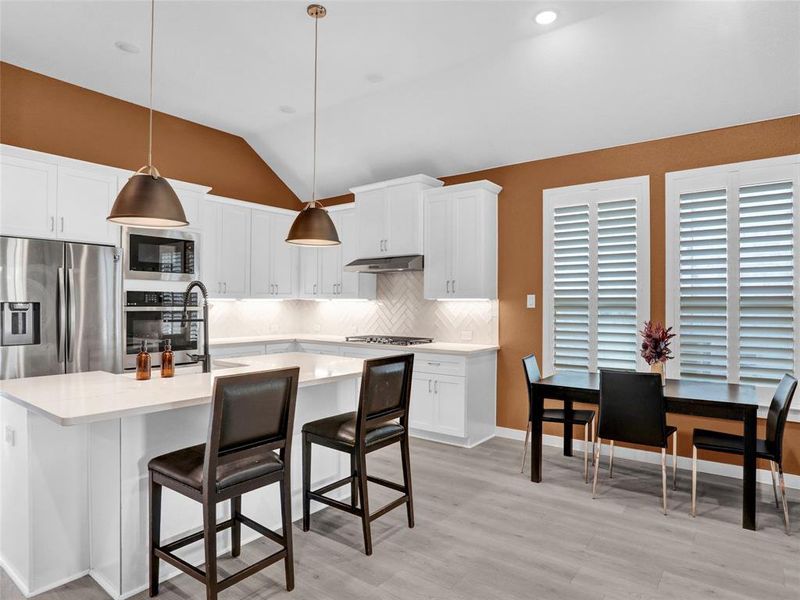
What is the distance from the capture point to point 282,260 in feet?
20.4

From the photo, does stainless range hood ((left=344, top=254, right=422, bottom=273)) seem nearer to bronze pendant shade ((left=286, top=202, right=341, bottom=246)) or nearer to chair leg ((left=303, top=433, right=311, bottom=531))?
bronze pendant shade ((left=286, top=202, right=341, bottom=246))

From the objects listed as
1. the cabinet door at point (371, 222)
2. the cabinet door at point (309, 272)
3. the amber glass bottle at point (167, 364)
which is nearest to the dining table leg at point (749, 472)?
the amber glass bottle at point (167, 364)

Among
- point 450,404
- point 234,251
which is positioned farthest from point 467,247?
point 234,251

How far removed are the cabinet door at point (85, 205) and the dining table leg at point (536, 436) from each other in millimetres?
3754

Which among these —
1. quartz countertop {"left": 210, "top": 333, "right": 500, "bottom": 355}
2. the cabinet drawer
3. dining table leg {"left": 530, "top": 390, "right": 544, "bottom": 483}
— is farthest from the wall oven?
dining table leg {"left": 530, "top": 390, "right": 544, "bottom": 483}

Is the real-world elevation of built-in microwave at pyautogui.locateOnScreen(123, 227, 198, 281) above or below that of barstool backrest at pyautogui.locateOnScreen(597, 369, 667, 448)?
above

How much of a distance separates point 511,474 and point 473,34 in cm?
336

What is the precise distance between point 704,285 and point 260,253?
15.0 ft

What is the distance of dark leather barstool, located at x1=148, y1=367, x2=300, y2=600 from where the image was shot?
6.55 feet

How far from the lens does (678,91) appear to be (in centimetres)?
378

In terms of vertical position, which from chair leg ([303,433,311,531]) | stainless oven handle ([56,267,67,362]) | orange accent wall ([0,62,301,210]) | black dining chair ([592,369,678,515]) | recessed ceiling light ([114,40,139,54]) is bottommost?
chair leg ([303,433,311,531])

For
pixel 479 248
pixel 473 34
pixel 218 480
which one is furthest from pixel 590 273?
pixel 218 480

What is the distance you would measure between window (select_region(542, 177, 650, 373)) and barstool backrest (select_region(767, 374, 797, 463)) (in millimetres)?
1129

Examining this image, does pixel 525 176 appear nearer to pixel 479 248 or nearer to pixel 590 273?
pixel 479 248
